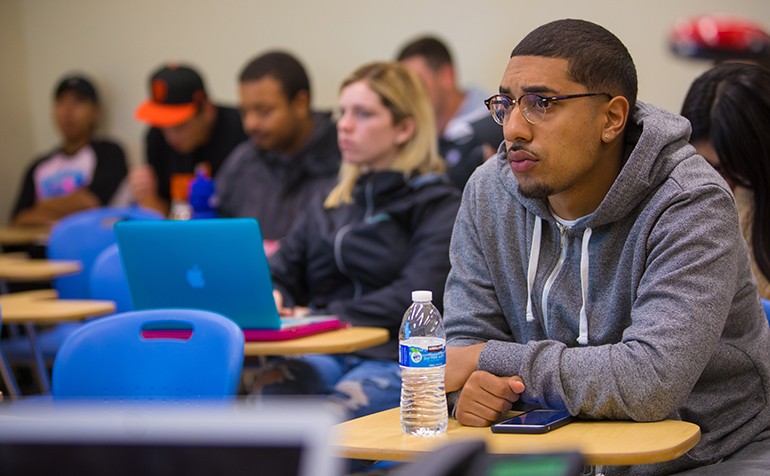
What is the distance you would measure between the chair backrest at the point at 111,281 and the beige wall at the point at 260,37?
1894 mm

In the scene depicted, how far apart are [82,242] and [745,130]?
287 cm

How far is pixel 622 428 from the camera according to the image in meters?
1.10

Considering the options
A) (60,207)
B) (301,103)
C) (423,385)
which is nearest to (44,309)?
(301,103)

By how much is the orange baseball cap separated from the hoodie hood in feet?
10.8

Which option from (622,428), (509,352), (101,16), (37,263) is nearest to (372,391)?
(509,352)

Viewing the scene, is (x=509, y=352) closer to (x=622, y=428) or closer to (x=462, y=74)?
(x=622, y=428)

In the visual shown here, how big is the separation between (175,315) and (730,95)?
56.4 inches

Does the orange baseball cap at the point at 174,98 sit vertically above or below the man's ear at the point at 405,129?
above

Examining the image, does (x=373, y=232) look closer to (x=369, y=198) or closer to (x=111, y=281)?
(x=369, y=198)

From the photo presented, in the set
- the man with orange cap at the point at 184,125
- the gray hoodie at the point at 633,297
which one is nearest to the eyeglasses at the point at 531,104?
the gray hoodie at the point at 633,297

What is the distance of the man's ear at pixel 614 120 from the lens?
4.32 feet

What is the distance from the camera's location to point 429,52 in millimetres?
3918

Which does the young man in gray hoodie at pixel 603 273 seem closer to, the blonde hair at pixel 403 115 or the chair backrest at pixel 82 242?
the blonde hair at pixel 403 115

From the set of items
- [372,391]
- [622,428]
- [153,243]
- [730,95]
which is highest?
[730,95]
